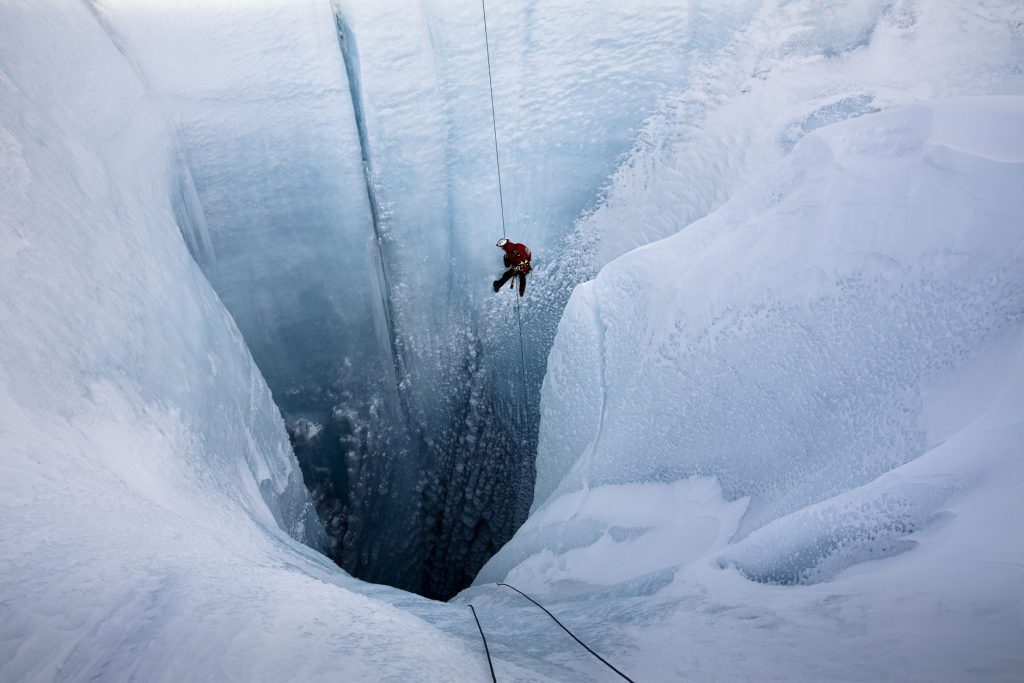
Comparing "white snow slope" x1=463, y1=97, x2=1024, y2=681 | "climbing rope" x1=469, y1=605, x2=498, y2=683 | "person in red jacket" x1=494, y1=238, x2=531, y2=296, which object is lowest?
"climbing rope" x1=469, y1=605, x2=498, y2=683

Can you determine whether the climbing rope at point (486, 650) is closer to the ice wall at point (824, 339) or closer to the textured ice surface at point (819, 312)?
the ice wall at point (824, 339)

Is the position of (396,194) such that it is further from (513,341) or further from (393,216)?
(513,341)

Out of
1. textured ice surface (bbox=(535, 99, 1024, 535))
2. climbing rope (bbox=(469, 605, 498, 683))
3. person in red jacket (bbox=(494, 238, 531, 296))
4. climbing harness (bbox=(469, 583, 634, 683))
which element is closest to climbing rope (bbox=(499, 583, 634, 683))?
climbing harness (bbox=(469, 583, 634, 683))

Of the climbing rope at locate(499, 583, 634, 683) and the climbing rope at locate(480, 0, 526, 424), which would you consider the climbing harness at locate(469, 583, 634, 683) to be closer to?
the climbing rope at locate(499, 583, 634, 683)

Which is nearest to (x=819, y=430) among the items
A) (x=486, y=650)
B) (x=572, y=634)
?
(x=572, y=634)

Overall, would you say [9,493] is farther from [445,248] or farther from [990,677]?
[445,248]

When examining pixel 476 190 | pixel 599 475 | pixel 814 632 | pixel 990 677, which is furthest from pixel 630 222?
pixel 990 677
